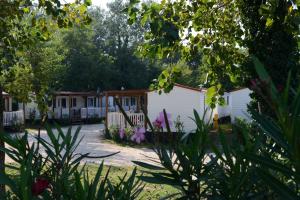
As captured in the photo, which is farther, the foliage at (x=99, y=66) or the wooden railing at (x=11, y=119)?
the foliage at (x=99, y=66)

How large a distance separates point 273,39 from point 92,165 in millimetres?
7235

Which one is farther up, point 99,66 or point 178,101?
point 99,66

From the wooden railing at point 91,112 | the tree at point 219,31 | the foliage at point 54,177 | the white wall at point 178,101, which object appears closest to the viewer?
the foliage at point 54,177

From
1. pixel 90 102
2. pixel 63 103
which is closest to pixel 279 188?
pixel 63 103

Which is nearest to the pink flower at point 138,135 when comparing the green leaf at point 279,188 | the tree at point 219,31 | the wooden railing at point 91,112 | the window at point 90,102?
the green leaf at point 279,188

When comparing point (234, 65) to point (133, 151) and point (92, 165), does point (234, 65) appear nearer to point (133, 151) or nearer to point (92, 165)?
point (92, 165)

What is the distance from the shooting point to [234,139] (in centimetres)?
129

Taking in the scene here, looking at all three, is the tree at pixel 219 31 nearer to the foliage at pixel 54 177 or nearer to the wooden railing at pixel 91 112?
the foliage at pixel 54 177

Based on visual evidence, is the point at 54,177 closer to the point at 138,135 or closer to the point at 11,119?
the point at 138,135

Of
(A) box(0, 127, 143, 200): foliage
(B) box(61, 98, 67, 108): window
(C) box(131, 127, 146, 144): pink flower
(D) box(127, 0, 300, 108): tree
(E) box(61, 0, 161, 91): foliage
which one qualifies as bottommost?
(B) box(61, 98, 67, 108): window

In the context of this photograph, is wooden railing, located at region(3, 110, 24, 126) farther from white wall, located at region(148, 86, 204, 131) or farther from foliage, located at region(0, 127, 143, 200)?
foliage, located at region(0, 127, 143, 200)

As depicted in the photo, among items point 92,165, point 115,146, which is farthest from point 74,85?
point 92,165

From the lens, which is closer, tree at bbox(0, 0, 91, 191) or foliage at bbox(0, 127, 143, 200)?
foliage at bbox(0, 127, 143, 200)

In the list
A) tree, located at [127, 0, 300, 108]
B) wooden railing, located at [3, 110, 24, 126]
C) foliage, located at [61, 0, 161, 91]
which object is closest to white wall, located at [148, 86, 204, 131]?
wooden railing, located at [3, 110, 24, 126]
